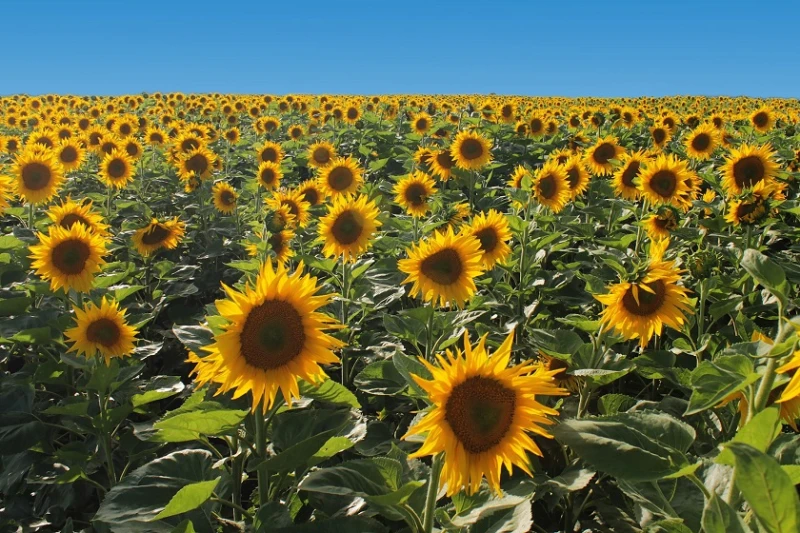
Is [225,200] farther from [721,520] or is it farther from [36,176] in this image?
[721,520]

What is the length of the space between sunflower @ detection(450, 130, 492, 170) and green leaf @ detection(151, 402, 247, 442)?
732cm

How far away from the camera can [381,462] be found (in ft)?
7.95

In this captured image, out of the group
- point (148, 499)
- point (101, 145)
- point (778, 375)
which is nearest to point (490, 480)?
point (778, 375)

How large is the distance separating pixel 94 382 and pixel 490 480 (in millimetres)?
2685

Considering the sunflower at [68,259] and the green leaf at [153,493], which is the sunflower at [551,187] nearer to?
the sunflower at [68,259]

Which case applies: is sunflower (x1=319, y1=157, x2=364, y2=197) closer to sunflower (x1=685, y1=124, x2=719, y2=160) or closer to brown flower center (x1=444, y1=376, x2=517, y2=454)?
sunflower (x1=685, y1=124, x2=719, y2=160)

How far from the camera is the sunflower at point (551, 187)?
23.8ft

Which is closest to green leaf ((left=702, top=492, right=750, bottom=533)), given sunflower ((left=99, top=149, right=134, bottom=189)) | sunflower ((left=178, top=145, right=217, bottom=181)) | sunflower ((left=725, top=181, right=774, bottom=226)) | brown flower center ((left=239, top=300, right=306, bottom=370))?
brown flower center ((left=239, top=300, right=306, bottom=370))

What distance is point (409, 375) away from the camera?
2.38 meters

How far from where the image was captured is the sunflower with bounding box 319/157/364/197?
317 inches

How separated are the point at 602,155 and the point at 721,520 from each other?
814 cm

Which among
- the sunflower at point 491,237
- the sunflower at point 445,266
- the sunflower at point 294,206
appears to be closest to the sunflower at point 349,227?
the sunflower at point 491,237

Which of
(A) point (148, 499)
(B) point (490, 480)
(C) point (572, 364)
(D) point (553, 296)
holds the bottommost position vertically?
(A) point (148, 499)

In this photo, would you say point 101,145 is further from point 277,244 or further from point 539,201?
point 539,201
